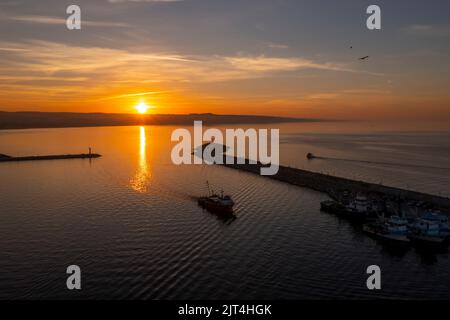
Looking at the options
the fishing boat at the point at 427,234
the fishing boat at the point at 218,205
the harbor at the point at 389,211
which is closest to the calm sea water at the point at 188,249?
the fishing boat at the point at 218,205

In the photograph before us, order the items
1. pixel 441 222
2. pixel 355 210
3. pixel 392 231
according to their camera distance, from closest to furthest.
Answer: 1. pixel 392 231
2. pixel 441 222
3. pixel 355 210

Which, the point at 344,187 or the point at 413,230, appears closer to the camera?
the point at 413,230

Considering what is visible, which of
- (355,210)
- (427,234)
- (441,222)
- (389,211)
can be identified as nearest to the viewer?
(427,234)

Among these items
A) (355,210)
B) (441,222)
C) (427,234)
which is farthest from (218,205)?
(441,222)

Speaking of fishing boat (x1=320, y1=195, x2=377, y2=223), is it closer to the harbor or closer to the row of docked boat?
the harbor

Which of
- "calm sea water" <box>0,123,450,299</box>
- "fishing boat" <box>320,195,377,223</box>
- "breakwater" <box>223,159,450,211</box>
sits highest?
"breakwater" <box>223,159,450,211</box>

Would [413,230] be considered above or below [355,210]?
below

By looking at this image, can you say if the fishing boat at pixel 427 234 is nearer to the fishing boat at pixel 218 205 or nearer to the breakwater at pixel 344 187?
the breakwater at pixel 344 187

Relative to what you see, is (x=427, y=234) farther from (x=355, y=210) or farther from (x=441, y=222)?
(x=355, y=210)

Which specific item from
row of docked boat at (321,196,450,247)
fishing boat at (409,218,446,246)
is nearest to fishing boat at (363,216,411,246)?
row of docked boat at (321,196,450,247)
